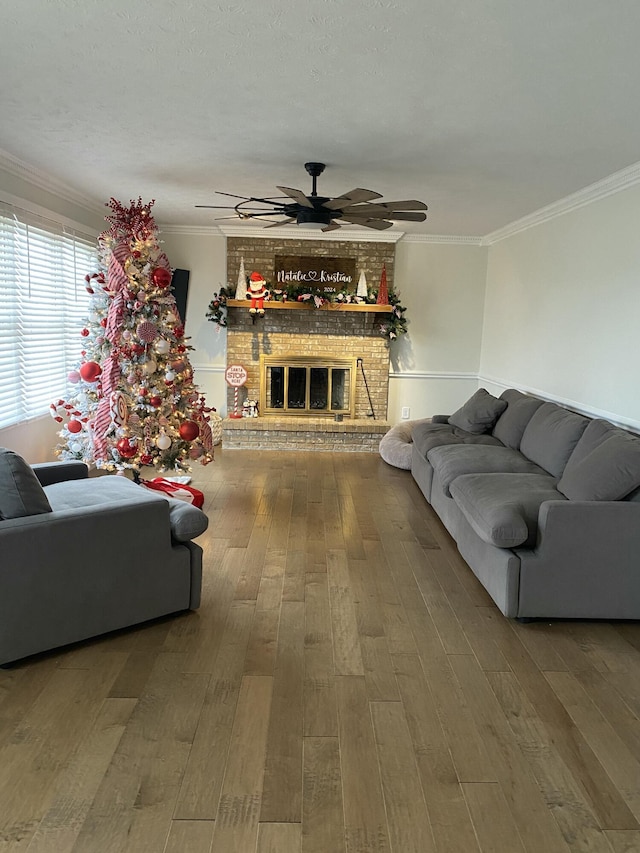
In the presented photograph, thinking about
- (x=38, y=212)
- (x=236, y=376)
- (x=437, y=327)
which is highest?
(x=38, y=212)

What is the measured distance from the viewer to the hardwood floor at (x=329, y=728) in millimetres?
1984

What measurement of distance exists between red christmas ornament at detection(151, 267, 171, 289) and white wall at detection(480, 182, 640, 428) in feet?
11.0

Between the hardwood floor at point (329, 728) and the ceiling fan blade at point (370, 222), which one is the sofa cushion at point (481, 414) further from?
the hardwood floor at point (329, 728)

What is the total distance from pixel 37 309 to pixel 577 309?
448 cm

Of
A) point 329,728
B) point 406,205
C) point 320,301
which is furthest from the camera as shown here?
point 320,301

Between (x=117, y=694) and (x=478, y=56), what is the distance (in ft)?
9.67

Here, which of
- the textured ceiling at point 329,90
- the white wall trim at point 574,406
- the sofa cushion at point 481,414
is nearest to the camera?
the textured ceiling at point 329,90

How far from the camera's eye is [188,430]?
5.21m

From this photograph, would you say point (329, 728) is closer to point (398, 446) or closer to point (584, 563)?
point (584, 563)

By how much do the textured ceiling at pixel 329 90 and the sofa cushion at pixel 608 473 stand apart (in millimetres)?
1695

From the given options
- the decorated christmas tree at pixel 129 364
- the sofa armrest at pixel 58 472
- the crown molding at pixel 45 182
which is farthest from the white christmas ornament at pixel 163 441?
the crown molding at pixel 45 182

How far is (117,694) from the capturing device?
2.64 m

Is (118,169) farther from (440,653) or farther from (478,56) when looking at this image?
(440,653)

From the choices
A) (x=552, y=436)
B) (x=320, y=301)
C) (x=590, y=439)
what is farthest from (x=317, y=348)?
(x=590, y=439)
